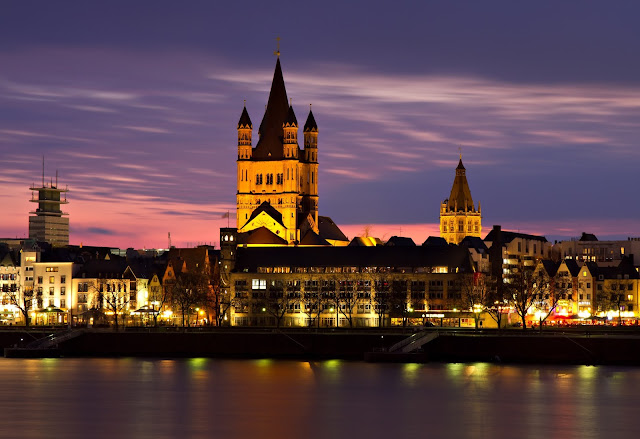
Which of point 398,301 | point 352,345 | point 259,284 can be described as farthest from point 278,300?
point 352,345

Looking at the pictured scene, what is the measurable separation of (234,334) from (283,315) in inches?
1543

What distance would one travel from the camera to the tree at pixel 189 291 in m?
178

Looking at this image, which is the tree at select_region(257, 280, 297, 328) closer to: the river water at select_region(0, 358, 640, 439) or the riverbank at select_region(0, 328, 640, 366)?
the riverbank at select_region(0, 328, 640, 366)

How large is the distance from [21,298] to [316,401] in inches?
3771

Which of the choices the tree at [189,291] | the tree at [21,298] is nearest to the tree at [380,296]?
the tree at [189,291]

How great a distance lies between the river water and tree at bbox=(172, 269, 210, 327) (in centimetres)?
4466

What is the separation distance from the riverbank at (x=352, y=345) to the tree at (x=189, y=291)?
25973 millimetres

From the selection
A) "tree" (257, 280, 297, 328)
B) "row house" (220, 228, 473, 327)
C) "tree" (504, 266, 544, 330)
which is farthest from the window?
"tree" (504, 266, 544, 330)

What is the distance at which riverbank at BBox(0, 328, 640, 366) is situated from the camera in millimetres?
132375

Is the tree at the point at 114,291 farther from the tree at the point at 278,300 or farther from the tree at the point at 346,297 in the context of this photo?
the tree at the point at 346,297

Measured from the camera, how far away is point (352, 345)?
14125 cm

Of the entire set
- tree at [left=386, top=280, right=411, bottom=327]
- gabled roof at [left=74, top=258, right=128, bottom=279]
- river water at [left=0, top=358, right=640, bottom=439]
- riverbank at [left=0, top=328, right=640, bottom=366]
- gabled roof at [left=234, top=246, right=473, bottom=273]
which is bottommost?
river water at [left=0, top=358, right=640, bottom=439]

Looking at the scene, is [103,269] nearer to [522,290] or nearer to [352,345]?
[522,290]

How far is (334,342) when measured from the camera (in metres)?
141
